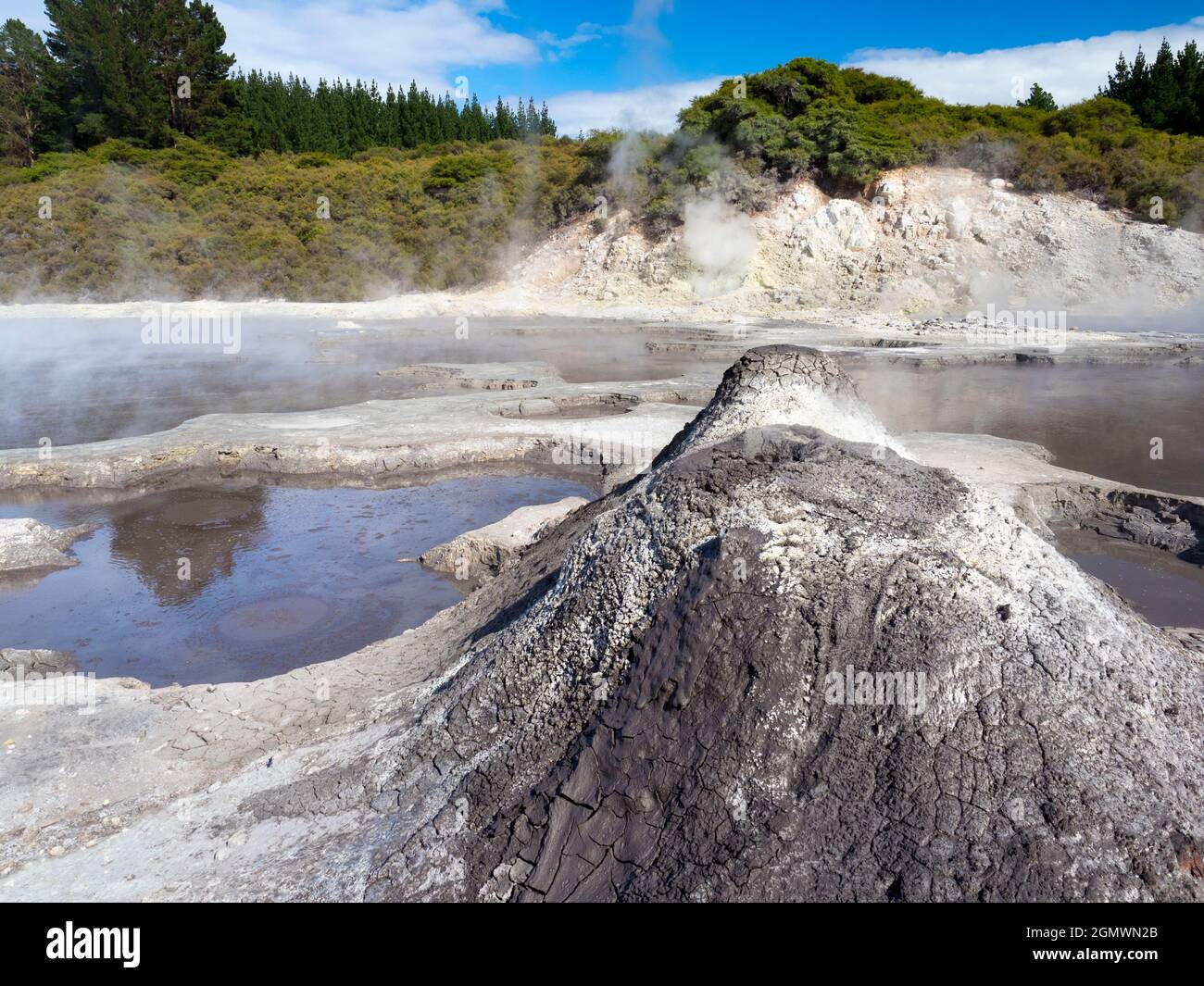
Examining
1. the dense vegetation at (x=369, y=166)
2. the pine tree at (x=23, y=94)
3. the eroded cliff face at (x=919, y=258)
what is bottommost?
the eroded cliff face at (x=919, y=258)

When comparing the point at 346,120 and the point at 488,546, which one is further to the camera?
the point at 346,120

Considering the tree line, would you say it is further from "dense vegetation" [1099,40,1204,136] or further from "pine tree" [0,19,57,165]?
"dense vegetation" [1099,40,1204,136]

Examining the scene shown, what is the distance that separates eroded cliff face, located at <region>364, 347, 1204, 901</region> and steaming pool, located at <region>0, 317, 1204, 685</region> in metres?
2.67

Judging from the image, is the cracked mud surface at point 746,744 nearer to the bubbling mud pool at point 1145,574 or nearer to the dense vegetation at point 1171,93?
the bubbling mud pool at point 1145,574

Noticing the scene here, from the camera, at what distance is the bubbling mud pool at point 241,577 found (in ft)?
18.8

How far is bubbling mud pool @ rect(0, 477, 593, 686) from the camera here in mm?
5738

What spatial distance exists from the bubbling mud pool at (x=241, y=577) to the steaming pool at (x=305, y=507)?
0.02 meters

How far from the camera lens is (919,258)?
23.6 metres

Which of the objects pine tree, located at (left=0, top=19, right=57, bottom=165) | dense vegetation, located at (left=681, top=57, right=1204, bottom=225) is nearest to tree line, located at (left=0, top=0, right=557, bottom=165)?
pine tree, located at (left=0, top=19, right=57, bottom=165)

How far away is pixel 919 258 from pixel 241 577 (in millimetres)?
21330

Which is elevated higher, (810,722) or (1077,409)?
(1077,409)

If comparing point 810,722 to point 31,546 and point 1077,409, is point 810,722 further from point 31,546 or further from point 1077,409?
point 1077,409

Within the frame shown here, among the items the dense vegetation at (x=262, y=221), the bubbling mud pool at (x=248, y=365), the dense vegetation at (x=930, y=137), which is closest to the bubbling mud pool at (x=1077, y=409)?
the bubbling mud pool at (x=248, y=365)

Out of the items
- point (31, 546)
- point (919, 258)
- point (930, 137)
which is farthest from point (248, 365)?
point (930, 137)
